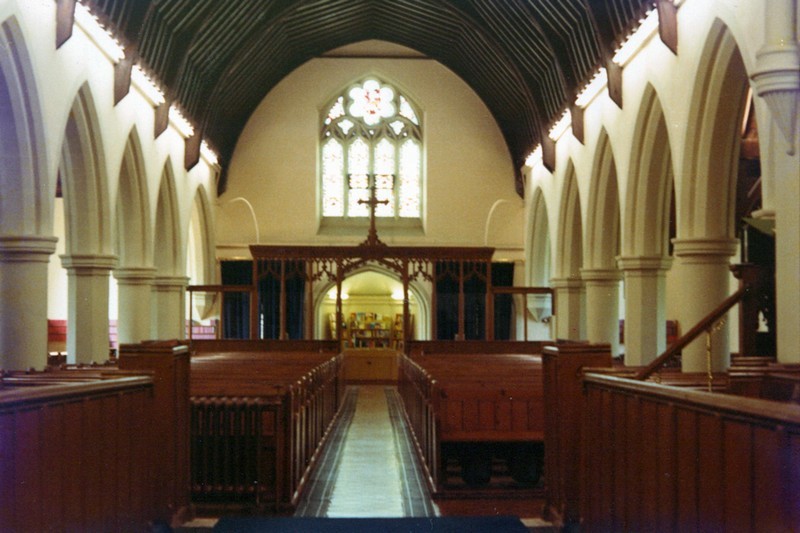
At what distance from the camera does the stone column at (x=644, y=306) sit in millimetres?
12133

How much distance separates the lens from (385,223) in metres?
21.8

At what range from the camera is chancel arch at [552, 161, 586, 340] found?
17.2 meters

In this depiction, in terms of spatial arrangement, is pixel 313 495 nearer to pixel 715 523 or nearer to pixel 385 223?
pixel 715 523

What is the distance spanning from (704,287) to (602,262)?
4.91 metres

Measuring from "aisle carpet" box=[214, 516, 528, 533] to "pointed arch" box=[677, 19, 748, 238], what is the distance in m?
4.94

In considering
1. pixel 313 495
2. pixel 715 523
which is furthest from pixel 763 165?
pixel 715 523

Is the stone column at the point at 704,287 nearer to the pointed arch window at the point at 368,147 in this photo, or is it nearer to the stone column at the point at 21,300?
the stone column at the point at 21,300

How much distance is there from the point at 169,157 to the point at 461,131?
7.40 meters

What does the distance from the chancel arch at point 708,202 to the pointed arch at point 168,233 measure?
29.3 feet

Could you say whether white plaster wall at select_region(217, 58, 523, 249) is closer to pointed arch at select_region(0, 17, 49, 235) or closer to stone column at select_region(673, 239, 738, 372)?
pointed arch at select_region(0, 17, 49, 235)

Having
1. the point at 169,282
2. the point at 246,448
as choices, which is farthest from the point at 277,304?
the point at 246,448

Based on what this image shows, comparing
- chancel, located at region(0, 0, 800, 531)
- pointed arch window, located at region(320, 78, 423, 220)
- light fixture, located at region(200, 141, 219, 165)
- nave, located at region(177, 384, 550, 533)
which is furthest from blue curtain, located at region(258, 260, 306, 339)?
nave, located at region(177, 384, 550, 533)

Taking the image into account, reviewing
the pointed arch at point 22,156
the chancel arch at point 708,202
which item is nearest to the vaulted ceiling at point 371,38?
the chancel arch at point 708,202

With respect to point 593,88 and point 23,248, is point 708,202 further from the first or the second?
point 23,248
